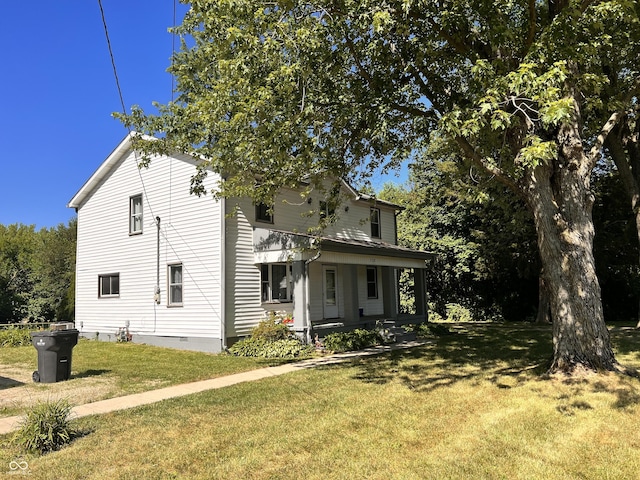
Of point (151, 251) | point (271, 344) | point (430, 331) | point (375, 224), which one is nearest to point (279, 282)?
point (271, 344)

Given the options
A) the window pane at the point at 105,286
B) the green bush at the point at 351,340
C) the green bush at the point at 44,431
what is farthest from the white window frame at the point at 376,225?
the green bush at the point at 44,431

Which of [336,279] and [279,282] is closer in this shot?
[279,282]

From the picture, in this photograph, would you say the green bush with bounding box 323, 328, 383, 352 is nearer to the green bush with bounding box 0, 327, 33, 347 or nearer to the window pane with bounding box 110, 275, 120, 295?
the window pane with bounding box 110, 275, 120, 295

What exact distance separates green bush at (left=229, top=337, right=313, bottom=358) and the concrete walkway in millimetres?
974

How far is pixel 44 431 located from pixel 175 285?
1053cm

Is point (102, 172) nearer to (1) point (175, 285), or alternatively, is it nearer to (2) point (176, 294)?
(1) point (175, 285)

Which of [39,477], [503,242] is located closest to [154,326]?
[39,477]

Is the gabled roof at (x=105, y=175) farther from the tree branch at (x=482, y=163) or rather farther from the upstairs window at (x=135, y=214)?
the tree branch at (x=482, y=163)

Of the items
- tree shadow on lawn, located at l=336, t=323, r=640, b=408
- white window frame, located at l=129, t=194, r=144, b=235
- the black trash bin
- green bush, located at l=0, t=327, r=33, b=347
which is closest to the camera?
tree shadow on lawn, located at l=336, t=323, r=640, b=408

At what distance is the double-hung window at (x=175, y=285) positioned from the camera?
51.1 feet

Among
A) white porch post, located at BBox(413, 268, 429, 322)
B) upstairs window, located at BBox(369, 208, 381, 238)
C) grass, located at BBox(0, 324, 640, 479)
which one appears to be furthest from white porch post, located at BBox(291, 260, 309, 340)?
upstairs window, located at BBox(369, 208, 381, 238)

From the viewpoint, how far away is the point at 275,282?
16281 mm

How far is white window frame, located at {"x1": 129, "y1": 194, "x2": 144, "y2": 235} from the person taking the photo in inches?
684

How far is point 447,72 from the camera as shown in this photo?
1076 centimetres
